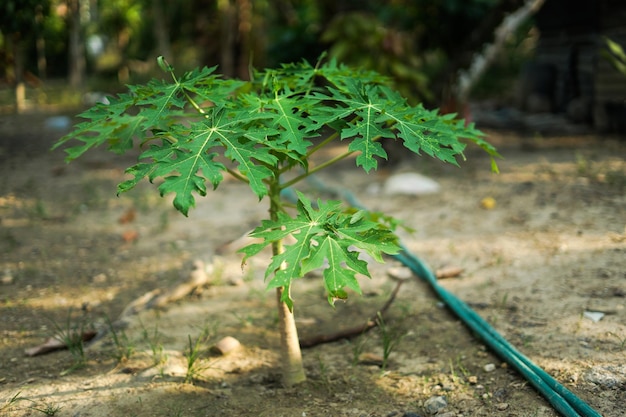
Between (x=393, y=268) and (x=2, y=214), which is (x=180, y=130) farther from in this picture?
(x=2, y=214)

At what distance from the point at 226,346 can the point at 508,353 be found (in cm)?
119

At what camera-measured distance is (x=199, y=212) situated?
195 inches

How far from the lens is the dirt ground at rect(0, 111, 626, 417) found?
2.35 m

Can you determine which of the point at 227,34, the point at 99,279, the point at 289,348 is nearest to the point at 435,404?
the point at 289,348

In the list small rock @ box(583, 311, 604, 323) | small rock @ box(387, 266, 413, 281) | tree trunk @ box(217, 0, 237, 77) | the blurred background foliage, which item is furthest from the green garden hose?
tree trunk @ box(217, 0, 237, 77)

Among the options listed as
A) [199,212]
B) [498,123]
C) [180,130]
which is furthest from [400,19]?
[180,130]

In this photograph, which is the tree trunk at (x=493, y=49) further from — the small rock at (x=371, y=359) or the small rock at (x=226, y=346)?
the small rock at (x=226, y=346)

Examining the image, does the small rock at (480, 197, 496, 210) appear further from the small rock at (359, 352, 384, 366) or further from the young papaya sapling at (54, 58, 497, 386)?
the young papaya sapling at (54, 58, 497, 386)

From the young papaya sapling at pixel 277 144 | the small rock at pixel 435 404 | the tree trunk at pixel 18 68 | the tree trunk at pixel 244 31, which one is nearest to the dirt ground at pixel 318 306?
the small rock at pixel 435 404

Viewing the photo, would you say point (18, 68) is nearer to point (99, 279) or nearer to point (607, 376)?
point (99, 279)

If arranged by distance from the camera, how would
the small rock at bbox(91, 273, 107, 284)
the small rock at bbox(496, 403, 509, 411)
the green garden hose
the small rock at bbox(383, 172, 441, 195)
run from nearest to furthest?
the green garden hose
the small rock at bbox(496, 403, 509, 411)
the small rock at bbox(91, 273, 107, 284)
the small rock at bbox(383, 172, 441, 195)

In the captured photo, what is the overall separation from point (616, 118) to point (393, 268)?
499 centimetres

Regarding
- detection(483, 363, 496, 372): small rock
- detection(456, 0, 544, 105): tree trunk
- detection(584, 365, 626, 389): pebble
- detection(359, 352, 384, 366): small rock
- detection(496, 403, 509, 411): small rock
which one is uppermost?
detection(456, 0, 544, 105): tree trunk

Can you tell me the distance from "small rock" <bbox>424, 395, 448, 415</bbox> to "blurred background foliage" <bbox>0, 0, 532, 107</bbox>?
1.44 meters
